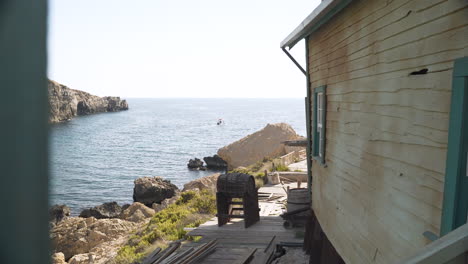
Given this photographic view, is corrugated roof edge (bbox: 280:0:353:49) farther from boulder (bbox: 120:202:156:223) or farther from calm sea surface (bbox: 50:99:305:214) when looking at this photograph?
boulder (bbox: 120:202:156:223)

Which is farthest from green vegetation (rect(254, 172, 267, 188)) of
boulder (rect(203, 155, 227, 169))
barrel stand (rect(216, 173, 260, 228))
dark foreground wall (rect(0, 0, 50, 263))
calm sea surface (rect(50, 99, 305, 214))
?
boulder (rect(203, 155, 227, 169))

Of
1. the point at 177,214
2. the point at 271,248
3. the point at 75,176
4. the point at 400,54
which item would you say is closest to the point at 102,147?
the point at 75,176

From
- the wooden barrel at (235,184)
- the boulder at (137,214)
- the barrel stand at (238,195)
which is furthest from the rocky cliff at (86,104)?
the wooden barrel at (235,184)

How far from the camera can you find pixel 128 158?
2173 inches

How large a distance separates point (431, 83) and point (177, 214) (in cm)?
1531

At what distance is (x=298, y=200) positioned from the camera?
446 inches

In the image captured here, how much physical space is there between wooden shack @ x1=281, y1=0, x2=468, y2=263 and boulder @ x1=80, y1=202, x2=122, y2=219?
2257 centimetres

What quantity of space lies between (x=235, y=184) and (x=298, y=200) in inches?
76.9

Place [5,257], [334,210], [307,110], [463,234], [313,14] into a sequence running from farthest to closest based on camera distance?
[307,110] < [334,210] < [313,14] < [463,234] < [5,257]

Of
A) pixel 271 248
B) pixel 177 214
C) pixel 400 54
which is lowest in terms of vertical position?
pixel 177 214

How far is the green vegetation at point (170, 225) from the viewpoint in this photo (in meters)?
13.0

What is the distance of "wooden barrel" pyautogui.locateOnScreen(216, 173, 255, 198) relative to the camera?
38.0 ft

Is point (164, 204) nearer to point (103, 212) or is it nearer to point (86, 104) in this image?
point (103, 212)

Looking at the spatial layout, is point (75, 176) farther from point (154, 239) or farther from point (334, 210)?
point (334, 210)
